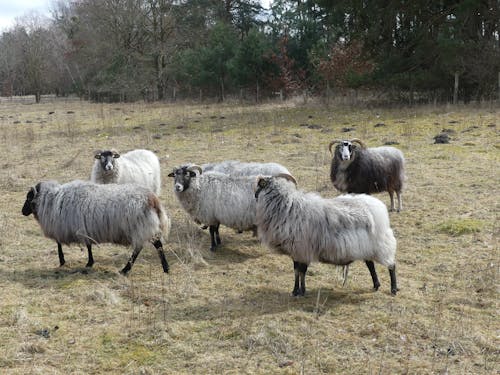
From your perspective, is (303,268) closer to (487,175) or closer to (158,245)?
(158,245)

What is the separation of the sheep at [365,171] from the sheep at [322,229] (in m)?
3.48

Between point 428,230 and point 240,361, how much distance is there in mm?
5192

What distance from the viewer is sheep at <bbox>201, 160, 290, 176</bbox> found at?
343 inches

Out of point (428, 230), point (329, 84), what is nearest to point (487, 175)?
point (428, 230)

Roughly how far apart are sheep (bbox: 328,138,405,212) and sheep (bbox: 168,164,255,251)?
246 centimetres

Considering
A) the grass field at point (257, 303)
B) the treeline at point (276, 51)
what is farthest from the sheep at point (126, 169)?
the treeline at point (276, 51)

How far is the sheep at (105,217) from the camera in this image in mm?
6836

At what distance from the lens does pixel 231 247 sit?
829cm

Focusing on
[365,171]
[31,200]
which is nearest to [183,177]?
[31,200]

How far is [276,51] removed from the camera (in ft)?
105

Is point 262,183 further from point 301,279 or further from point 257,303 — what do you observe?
A: point 257,303

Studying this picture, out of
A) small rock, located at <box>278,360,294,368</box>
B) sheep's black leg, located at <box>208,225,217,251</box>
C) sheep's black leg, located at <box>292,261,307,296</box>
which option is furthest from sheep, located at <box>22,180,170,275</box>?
small rock, located at <box>278,360,294,368</box>

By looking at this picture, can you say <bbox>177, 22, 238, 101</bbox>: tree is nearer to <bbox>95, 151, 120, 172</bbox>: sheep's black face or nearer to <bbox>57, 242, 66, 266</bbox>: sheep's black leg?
<bbox>95, 151, 120, 172</bbox>: sheep's black face

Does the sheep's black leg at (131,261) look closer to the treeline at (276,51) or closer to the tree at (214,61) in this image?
the treeline at (276,51)
